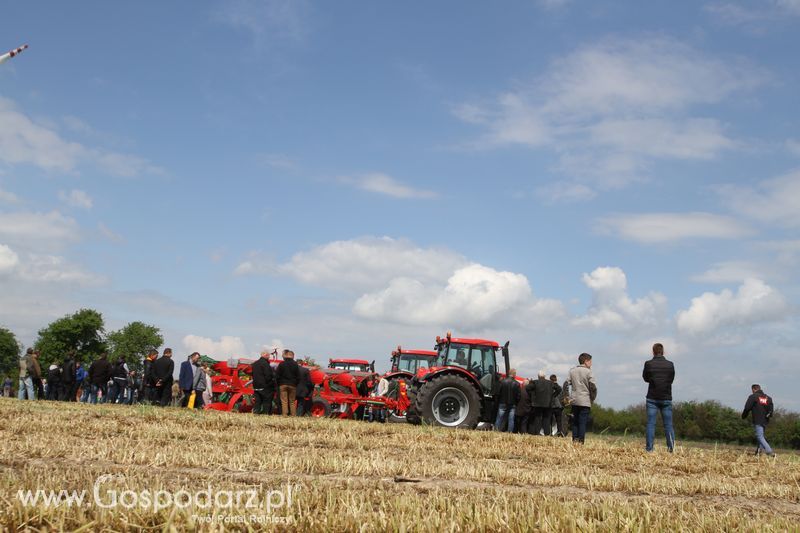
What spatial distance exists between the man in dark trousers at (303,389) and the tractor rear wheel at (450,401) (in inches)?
108

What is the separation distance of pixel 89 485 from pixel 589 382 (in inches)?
370

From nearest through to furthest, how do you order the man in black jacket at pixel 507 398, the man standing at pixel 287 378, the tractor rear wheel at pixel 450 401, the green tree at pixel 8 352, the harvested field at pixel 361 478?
the harvested field at pixel 361 478 → the tractor rear wheel at pixel 450 401 → the man standing at pixel 287 378 → the man in black jacket at pixel 507 398 → the green tree at pixel 8 352

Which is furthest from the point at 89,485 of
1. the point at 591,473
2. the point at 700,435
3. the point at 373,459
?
the point at 700,435

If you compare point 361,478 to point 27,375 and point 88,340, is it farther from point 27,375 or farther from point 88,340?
point 88,340

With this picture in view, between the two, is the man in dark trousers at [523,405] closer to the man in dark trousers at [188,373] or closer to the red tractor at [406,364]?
the red tractor at [406,364]

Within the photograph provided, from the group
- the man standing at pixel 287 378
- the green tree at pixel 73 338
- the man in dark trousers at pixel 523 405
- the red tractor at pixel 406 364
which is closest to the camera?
the man standing at pixel 287 378

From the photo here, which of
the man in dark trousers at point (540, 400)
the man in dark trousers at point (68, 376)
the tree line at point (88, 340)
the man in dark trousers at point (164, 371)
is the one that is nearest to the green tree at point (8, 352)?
the tree line at point (88, 340)

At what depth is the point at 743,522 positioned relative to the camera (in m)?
4.04

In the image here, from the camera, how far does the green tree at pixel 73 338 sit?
8350 cm

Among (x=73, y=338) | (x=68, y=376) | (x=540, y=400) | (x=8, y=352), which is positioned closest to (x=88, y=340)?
(x=73, y=338)

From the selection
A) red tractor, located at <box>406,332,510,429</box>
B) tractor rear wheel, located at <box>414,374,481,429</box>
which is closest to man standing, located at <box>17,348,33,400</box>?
red tractor, located at <box>406,332,510,429</box>

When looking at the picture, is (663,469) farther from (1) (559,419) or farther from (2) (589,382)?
(1) (559,419)

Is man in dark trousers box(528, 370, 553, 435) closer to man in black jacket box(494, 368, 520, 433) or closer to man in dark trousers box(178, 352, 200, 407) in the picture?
man in black jacket box(494, 368, 520, 433)

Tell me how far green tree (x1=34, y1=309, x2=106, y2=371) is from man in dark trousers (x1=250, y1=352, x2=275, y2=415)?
7426 centimetres
